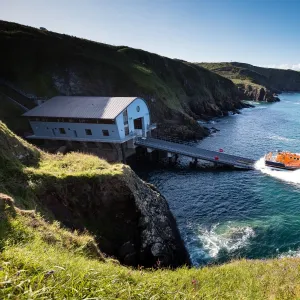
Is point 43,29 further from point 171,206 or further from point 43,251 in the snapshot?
point 43,251

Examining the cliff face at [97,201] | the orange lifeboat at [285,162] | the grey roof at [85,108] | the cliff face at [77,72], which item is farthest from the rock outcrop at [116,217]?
the cliff face at [77,72]

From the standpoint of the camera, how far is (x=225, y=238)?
26016 mm

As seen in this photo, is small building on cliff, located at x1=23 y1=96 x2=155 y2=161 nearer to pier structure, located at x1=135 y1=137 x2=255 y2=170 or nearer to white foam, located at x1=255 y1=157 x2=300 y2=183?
pier structure, located at x1=135 y1=137 x2=255 y2=170

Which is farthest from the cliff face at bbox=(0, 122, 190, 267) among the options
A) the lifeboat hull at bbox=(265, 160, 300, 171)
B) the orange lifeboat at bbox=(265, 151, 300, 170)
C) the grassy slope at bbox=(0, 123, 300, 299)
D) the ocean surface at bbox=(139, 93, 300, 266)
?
the orange lifeboat at bbox=(265, 151, 300, 170)

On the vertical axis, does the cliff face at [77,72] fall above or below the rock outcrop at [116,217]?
above

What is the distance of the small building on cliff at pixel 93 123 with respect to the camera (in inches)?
1815

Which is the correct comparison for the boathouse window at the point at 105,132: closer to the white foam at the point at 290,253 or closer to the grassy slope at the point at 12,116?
the grassy slope at the point at 12,116

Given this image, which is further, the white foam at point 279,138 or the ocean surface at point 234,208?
the white foam at point 279,138

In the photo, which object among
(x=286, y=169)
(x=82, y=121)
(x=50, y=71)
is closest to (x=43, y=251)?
(x=82, y=121)

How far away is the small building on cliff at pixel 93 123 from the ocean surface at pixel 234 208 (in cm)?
930

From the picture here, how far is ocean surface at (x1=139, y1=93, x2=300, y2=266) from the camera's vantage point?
24.4m

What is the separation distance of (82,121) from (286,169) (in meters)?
41.2

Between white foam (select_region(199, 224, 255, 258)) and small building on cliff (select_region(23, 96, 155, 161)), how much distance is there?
2597 centimetres

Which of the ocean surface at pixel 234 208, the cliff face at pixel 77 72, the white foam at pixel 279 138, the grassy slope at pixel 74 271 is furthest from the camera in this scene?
the cliff face at pixel 77 72
